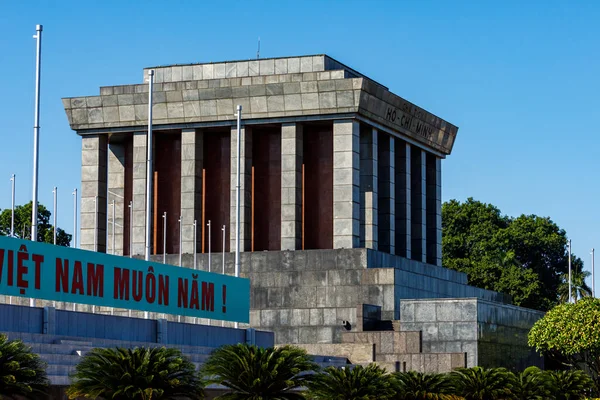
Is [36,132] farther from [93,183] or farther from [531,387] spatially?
[93,183]

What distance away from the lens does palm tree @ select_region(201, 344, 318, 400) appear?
3125 centimetres

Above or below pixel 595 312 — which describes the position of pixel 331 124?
above

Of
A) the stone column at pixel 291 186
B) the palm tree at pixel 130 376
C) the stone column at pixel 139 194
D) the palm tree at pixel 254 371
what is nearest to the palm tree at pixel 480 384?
the palm tree at pixel 254 371

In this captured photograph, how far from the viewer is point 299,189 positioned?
62500mm

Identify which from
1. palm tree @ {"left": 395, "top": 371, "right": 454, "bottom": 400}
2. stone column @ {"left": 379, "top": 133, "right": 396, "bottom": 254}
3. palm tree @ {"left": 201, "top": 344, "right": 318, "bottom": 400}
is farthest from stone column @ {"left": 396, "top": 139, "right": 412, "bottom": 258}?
palm tree @ {"left": 201, "top": 344, "right": 318, "bottom": 400}

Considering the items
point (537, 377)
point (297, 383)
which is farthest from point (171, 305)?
point (537, 377)

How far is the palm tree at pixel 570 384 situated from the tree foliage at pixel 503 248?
4735cm

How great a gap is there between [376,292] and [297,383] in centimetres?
2441

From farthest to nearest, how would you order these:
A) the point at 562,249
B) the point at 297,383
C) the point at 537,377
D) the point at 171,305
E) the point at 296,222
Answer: the point at 562,249 → the point at 296,222 → the point at 537,377 → the point at 171,305 → the point at 297,383

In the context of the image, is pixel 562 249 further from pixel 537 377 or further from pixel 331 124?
pixel 537 377

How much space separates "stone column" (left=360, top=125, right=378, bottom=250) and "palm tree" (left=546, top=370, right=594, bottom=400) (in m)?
15.9

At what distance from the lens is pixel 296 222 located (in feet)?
203

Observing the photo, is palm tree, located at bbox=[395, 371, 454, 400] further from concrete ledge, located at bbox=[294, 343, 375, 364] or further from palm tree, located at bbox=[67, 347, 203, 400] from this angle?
concrete ledge, located at bbox=[294, 343, 375, 364]

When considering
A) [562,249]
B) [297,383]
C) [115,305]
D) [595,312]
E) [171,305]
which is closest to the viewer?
[297,383]
